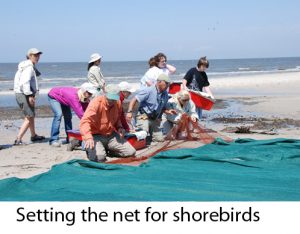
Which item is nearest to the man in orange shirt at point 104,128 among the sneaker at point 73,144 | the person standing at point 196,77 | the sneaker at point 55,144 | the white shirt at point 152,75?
the sneaker at point 73,144

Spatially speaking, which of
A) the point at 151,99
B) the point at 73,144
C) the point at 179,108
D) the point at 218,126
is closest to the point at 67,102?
the point at 73,144

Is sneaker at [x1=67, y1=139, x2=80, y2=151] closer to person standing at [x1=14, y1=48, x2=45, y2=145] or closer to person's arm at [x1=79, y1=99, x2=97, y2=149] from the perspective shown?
person standing at [x1=14, y1=48, x2=45, y2=145]

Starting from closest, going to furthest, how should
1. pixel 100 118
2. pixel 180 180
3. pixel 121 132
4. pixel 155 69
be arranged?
pixel 180 180 < pixel 100 118 < pixel 121 132 < pixel 155 69

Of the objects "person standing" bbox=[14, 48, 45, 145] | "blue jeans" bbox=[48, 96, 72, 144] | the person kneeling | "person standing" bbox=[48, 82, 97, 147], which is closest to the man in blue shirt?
the person kneeling

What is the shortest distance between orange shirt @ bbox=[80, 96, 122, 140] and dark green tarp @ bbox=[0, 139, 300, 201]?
1072 mm

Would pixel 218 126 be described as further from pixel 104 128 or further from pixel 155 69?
pixel 104 128

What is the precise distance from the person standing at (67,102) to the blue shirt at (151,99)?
33.0 inches

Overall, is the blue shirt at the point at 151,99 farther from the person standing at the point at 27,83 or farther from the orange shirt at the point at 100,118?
the person standing at the point at 27,83

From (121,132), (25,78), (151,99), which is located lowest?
(121,132)

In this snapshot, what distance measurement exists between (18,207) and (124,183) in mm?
1174

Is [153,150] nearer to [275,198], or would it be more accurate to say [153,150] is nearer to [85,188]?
[85,188]

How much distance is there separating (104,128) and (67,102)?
1686mm

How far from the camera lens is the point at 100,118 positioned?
23.0ft

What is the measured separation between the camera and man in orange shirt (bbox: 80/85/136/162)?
6.65 meters
